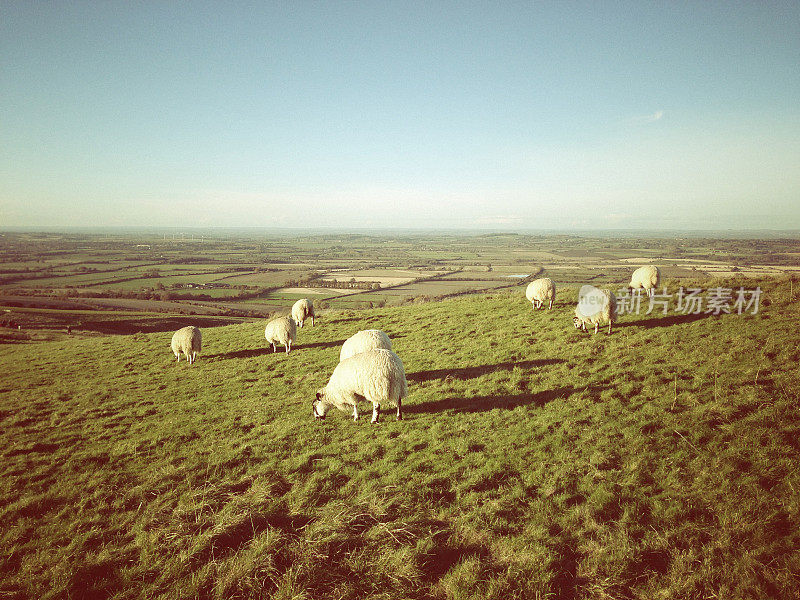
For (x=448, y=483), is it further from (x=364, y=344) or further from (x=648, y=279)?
(x=648, y=279)

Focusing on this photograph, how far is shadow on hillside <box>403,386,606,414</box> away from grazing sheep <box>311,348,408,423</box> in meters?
1.08

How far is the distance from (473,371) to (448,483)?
21.8 feet

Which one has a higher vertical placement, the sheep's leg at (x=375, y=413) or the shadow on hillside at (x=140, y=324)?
the sheep's leg at (x=375, y=413)

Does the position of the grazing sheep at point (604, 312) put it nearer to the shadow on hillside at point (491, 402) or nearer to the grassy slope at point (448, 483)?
the grassy slope at point (448, 483)

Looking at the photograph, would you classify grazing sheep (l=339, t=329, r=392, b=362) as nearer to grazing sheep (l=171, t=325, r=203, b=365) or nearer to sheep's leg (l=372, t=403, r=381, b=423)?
sheep's leg (l=372, t=403, r=381, b=423)

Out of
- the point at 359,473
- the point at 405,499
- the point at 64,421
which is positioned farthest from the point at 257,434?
the point at 64,421

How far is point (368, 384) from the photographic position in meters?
10.1

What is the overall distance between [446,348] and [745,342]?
468 inches

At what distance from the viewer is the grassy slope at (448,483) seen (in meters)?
5.17

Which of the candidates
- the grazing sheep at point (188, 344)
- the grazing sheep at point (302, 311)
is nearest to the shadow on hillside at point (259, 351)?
the grazing sheep at point (188, 344)

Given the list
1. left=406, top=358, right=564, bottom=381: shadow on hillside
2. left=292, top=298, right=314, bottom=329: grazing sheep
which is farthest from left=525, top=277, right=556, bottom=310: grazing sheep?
left=292, top=298, right=314, bottom=329: grazing sheep

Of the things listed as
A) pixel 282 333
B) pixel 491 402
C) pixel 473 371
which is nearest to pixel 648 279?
pixel 473 371

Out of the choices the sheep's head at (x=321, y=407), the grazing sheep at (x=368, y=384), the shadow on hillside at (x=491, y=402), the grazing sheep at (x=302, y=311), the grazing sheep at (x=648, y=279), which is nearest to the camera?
the grazing sheep at (x=368, y=384)

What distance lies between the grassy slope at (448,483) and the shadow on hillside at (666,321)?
1.14 meters
